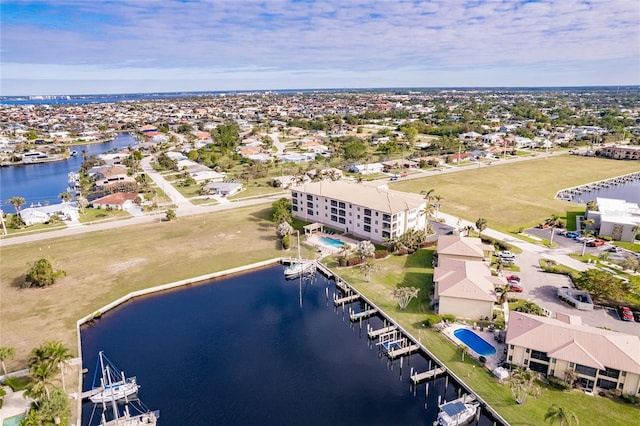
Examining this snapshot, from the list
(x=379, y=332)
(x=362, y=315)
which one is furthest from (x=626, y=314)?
(x=362, y=315)

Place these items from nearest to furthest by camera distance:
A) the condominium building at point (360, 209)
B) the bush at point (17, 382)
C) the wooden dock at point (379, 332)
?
1. the bush at point (17, 382)
2. the wooden dock at point (379, 332)
3. the condominium building at point (360, 209)

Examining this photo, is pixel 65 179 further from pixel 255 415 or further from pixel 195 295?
pixel 255 415

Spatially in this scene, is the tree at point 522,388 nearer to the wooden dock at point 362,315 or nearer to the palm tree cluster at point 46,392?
the wooden dock at point 362,315

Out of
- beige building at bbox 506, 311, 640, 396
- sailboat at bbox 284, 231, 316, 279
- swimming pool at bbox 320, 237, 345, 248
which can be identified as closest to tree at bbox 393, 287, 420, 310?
beige building at bbox 506, 311, 640, 396

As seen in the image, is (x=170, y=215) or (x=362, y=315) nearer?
(x=362, y=315)

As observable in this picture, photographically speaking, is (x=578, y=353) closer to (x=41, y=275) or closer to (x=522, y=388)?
(x=522, y=388)

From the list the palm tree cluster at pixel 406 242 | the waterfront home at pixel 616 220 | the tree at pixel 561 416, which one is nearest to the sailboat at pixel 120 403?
the tree at pixel 561 416
